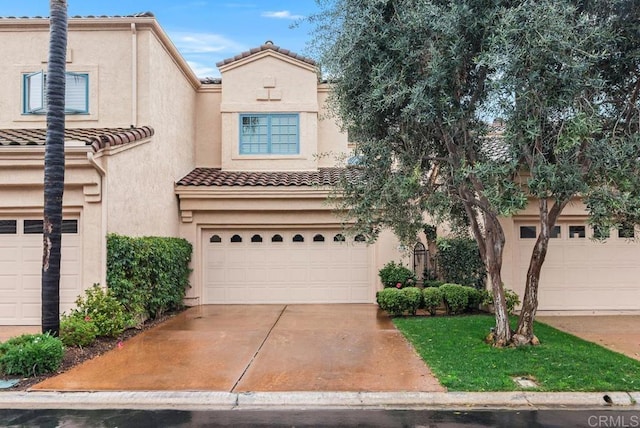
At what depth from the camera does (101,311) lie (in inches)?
373

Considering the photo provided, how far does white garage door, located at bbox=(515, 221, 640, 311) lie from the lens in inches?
489

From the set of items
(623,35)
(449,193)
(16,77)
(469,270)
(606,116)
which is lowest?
(469,270)

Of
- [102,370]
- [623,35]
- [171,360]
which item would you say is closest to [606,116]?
[623,35]

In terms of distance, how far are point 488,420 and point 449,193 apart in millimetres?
3928

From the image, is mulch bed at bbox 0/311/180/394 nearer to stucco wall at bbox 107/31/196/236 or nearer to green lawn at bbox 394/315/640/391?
stucco wall at bbox 107/31/196/236

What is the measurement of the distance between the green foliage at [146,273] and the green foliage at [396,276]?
18.3 feet

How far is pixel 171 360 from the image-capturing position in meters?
8.11

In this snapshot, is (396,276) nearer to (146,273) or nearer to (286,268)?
(286,268)

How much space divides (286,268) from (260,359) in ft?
20.9

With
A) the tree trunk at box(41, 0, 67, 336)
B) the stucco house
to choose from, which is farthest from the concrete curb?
the stucco house

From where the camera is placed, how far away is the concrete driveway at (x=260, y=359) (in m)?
6.80

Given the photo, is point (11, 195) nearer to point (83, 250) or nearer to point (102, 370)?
point (83, 250)

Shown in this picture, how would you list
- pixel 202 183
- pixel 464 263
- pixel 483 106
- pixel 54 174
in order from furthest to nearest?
1. pixel 202 183
2. pixel 464 263
3. pixel 54 174
4. pixel 483 106

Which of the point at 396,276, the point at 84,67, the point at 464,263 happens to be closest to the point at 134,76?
the point at 84,67
